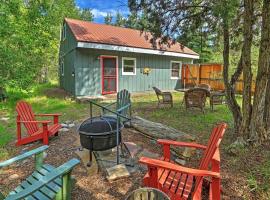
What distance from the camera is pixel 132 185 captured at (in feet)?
10.2

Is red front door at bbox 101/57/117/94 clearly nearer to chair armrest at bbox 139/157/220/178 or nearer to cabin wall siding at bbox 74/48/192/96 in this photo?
cabin wall siding at bbox 74/48/192/96

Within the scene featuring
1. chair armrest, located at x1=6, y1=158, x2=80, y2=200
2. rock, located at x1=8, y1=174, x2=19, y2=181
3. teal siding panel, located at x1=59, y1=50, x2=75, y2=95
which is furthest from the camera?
teal siding panel, located at x1=59, y1=50, x2=75, y2=95

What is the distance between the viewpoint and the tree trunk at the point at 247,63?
4.16 meters

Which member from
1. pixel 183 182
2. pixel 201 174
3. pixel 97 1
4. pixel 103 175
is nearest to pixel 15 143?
pixel 103 175

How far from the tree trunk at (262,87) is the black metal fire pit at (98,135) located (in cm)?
253

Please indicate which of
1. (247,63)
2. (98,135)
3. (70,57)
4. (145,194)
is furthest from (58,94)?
(145,194)

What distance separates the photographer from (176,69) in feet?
51.9

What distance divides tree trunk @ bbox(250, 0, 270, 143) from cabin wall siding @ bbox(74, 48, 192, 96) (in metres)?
8.32

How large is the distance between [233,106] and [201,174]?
3248 mm

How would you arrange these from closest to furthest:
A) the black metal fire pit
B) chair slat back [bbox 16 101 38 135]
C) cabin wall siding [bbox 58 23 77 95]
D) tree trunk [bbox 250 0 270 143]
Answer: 1. the black metal fire pit
2. tree trunk [bbox 250 0 270 143]
3. chair slat back [bbox 16 101 38 135]
4. cabin wall siding [bbox 58 23 77 95]

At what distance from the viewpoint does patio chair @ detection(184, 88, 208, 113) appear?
23.7 feet

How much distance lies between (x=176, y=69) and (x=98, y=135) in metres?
13.2

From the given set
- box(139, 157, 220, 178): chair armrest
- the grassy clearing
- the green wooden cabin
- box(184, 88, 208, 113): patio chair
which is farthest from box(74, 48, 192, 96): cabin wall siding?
box(139, 157, 220, 178): chair armrest

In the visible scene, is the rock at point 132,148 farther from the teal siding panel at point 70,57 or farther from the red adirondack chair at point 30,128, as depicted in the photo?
the teal siding panel at point 70,57
